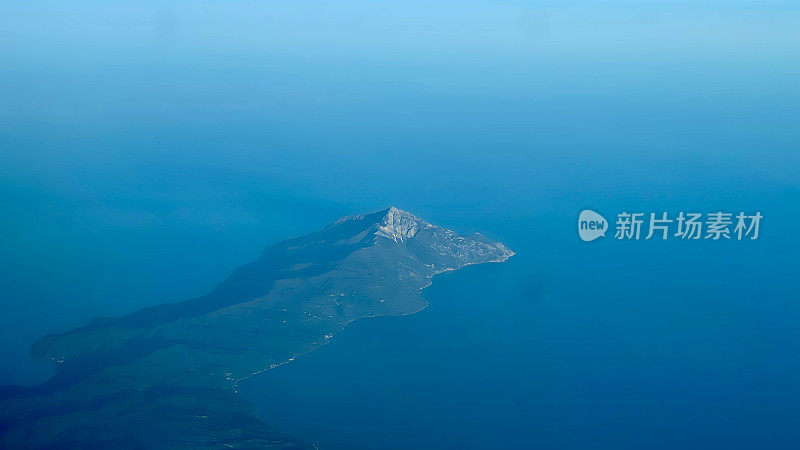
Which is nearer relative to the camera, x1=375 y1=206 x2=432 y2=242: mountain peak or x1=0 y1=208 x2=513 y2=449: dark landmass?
x1=0 y1=208 x2=513 y2=449: dark landmass

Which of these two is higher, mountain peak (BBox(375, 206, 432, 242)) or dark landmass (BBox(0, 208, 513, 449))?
mountain peak (BBox(375, 206, 432, 242))

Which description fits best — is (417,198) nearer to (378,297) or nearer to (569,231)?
(569,231)

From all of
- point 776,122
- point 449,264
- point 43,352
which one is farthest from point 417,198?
point 776,122

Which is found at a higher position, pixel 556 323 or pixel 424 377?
pixel 556 323

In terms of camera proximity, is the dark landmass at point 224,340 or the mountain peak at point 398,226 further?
the mountain peak at point 398,226

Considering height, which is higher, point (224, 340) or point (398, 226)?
point (398, 226)

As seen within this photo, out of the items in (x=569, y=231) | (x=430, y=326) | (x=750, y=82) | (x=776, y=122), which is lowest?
(x=430, y=326)

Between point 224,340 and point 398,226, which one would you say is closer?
point 224,340

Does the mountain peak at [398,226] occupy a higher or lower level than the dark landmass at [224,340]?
higher
